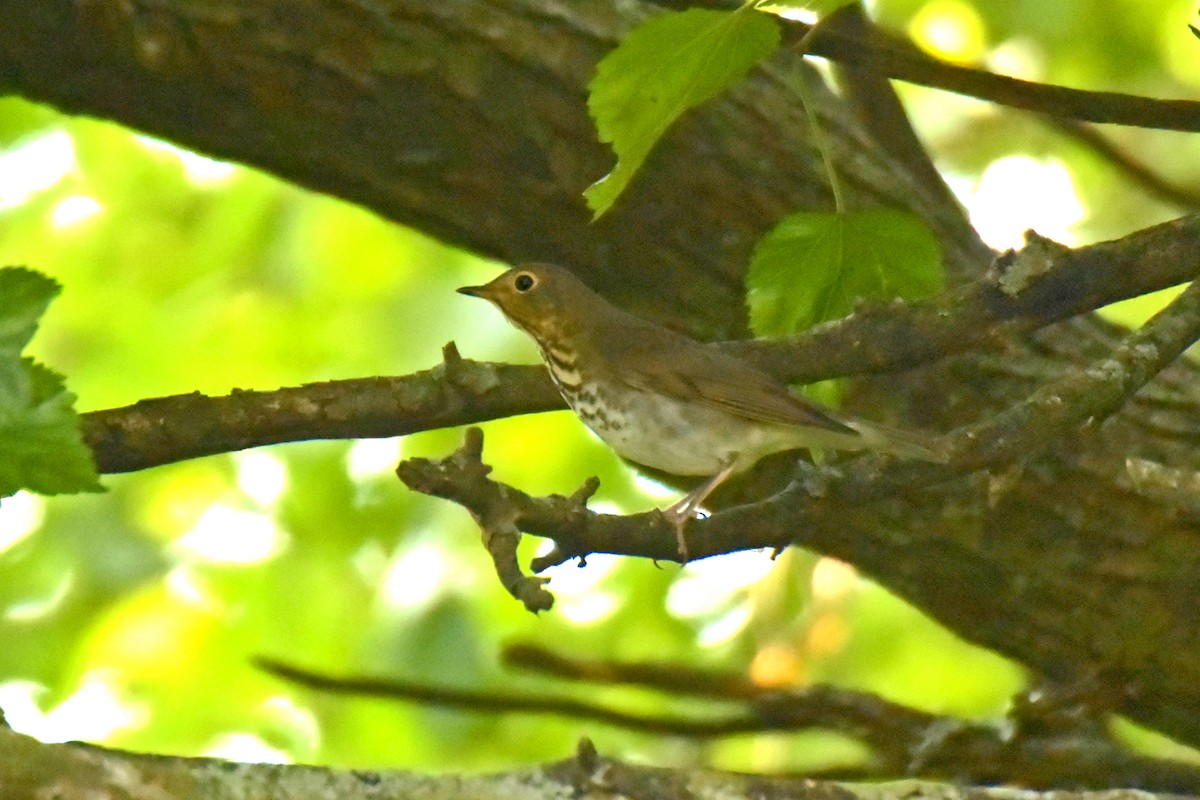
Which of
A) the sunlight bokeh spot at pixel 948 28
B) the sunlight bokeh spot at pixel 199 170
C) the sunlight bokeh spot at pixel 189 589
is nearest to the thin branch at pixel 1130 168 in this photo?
the sunlight bokeh spot at pixel 948 28

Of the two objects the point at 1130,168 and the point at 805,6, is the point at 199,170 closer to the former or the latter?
the point at 1130,168

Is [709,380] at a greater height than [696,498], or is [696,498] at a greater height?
[709,380]

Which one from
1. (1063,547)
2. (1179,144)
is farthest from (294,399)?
(1179,144)

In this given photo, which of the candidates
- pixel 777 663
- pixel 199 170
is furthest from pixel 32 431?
pixel 199 170

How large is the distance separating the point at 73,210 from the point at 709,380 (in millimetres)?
3278

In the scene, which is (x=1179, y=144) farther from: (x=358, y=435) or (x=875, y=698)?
(x=358, y=435)

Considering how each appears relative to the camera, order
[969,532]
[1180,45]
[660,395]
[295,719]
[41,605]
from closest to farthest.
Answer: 1. [969,532]
2. [660,395]
3. [41,605]
4. [295,719]
5. [1180,45]

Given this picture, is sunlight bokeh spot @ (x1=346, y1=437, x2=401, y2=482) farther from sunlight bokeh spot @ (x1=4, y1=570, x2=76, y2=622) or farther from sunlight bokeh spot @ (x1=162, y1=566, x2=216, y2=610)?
sunlight bokeh spot @ (x1=4, y1=570, x2=76, y2=622)

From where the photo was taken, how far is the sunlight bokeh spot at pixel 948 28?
6457 millimetres

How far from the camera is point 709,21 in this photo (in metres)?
2.34

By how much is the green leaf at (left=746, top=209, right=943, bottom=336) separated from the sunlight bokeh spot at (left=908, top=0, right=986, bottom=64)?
146 inches

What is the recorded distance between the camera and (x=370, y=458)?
5109 mm

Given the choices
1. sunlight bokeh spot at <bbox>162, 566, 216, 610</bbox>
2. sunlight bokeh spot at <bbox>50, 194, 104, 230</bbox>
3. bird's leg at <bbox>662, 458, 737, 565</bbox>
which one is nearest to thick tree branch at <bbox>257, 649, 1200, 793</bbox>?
bird's leg at <bbox>662, 458, 737, 565</bbox>

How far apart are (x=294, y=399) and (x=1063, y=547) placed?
1.79 m
